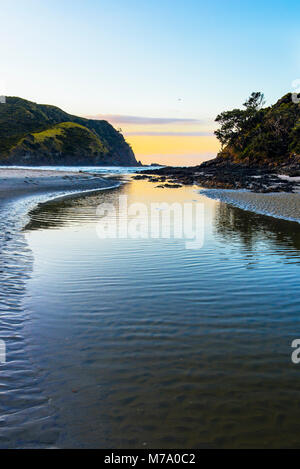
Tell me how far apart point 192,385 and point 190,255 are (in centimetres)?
659

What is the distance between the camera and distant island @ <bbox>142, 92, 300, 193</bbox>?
179ft

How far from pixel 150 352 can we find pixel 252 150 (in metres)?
82.3

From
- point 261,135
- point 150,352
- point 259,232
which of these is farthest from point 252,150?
point 150,352

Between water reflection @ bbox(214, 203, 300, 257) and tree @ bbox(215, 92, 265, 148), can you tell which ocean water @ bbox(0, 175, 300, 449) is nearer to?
water reflection @ bbox(214, 203, 300, 257)

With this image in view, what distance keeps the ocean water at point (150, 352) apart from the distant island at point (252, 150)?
35551 mm

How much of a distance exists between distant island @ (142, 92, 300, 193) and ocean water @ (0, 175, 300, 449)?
35.6 meters

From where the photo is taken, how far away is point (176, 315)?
628 centimetres

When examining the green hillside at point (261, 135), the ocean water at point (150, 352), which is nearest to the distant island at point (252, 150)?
the green hillside at point (261, 135)

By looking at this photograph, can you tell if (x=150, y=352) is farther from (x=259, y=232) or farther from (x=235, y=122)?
(x=235, y=122)

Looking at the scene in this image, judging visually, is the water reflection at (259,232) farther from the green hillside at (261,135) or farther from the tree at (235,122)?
the tree at (235,122)

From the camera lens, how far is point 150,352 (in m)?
5.04

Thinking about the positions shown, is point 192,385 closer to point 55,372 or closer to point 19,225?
point 55,372

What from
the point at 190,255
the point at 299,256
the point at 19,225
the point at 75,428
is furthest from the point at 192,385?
the point at 19,225
